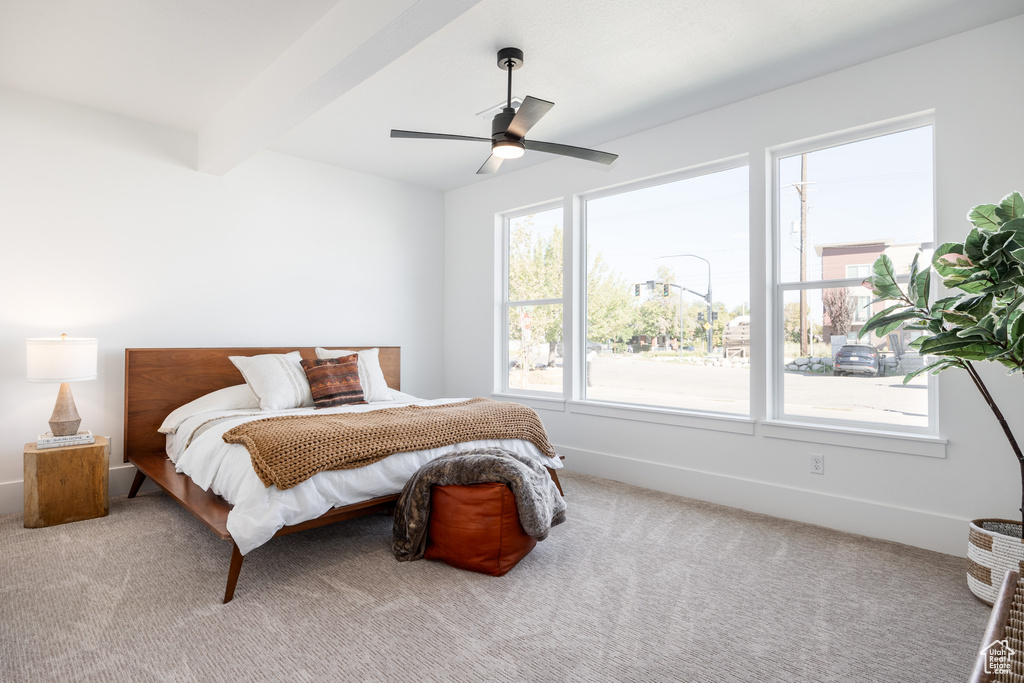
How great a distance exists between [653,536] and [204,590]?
218 cm

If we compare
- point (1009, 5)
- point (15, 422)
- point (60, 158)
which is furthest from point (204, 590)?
point (1009, 5)

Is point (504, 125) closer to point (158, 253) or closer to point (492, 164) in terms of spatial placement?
point (492, 164)

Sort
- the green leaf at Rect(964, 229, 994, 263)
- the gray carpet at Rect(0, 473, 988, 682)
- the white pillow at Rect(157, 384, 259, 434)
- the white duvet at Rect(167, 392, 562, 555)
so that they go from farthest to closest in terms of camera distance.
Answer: the white pillow at Rect(157, 384, 259, 434), the white duvet at Rect(167, 392, 562, 555), the green leaf at Rect(964, 229, 994, 263), the gray carpet at Rect(0, 473, 988, 682)

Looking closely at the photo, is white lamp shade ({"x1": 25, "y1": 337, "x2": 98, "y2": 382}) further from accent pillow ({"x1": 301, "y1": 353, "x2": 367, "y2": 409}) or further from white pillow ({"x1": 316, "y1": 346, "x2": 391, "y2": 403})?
white pillow ({"x1": 316, "y1": 346, "x2": 391, "y2": 403})

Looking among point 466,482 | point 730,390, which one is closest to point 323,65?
point 466,482

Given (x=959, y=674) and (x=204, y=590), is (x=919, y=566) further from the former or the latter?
(x=204, y=590)

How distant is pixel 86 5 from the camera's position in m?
2.54

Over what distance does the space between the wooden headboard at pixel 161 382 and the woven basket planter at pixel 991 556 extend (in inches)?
174

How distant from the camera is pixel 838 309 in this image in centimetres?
328

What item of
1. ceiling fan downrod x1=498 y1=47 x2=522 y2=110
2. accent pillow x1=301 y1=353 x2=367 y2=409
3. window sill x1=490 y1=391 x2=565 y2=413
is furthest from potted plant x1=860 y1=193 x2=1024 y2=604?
accent pillow x1=301 y1=353 x2=367 y2=409

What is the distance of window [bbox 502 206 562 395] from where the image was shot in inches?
192

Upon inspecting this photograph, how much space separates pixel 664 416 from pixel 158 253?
12.5 feet

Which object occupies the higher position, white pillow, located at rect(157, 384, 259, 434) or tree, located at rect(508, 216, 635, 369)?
tree, located at rect(508, 216, 635, 369)

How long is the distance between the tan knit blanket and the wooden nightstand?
1234 millimetres
